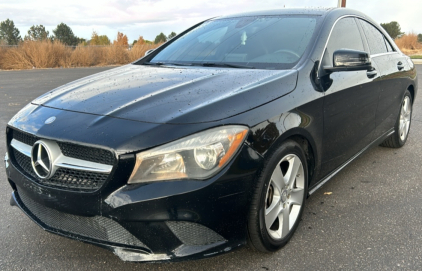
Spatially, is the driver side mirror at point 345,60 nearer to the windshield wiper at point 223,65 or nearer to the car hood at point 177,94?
the car hood at point 177,94

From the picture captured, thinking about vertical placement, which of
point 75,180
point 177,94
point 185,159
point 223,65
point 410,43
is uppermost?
point 410,43

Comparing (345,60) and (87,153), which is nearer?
(87,153)

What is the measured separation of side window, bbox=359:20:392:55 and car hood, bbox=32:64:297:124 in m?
1.61

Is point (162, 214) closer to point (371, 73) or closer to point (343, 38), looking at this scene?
point (343, 38)

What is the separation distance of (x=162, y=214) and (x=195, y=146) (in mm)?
370

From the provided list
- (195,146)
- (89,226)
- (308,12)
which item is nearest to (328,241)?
(195,146)

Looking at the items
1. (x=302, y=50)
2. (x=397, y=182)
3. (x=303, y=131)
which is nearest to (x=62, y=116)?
(x=303, y=131)

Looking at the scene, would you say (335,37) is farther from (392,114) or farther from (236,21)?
(392,114)

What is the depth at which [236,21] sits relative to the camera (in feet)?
11.8

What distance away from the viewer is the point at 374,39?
12.9 ft

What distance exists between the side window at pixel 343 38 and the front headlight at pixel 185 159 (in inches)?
53.3

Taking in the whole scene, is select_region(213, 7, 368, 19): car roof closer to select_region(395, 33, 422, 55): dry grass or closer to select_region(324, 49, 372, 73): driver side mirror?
select_region(324, 49, 372, 73): driver side mirror

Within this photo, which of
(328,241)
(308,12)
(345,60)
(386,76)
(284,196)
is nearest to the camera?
(284,196)

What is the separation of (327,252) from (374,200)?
1.03 metres
